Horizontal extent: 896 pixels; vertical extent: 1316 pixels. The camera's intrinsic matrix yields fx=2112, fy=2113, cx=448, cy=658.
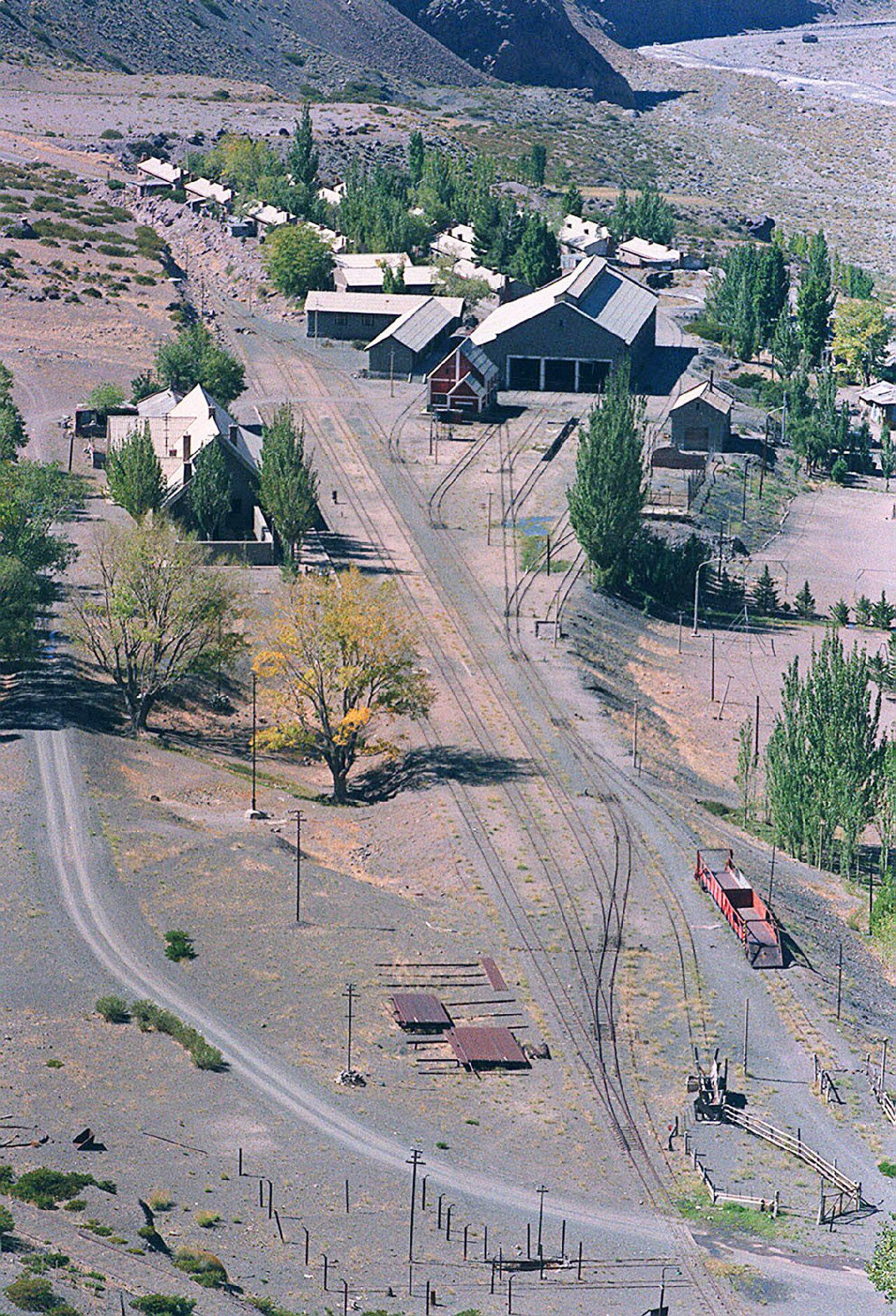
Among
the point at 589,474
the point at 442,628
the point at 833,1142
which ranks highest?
the point at 589,474

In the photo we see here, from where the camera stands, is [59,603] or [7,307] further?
[7,307]

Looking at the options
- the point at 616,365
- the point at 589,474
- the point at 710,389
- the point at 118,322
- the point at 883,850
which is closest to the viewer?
the point at 883,850

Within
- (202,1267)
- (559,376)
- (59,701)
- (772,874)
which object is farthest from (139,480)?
(202,1267)

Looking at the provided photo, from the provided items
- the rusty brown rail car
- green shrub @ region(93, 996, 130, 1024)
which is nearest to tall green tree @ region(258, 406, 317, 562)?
the rusty brown rail car

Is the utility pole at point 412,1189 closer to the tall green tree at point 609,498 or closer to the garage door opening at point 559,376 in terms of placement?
the tall green tree at point 609,498

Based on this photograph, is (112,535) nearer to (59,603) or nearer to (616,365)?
(59,603)

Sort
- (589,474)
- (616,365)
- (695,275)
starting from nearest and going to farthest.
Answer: (589,474) → (616,365) → (695,275)

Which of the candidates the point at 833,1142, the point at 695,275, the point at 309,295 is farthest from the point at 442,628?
the point at 695,275
